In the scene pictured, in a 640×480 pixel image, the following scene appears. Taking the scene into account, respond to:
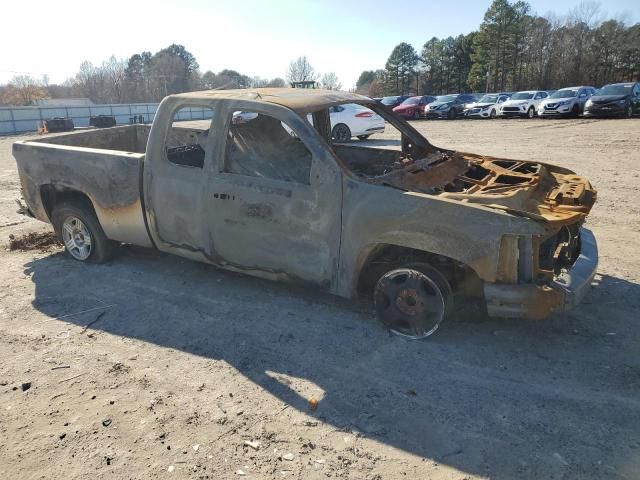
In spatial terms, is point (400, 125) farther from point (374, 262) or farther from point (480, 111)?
point (480, 111)

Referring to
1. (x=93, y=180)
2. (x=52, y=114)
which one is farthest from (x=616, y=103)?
(x=52, y=114)

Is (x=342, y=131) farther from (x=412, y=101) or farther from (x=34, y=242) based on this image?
(x=412, y=101)

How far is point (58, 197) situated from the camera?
5.75 meters

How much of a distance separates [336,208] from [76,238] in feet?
11.5

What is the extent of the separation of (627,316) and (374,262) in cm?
218

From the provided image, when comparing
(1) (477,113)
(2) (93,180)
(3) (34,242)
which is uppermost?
(2) (93,180)

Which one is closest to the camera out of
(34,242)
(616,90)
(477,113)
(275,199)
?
(275,199)

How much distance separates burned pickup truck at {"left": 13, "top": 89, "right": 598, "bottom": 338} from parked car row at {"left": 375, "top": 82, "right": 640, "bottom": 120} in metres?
14.1

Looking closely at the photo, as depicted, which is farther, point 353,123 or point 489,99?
point 489,99

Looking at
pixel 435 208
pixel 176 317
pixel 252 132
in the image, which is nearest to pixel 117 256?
pixel 176 317

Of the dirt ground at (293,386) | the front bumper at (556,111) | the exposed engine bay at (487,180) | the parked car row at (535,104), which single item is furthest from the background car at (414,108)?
the dirt ground at (293,386)

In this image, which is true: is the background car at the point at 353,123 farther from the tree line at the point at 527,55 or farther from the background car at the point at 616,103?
the tree line at the point at 527,55

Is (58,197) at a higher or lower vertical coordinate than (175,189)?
lower

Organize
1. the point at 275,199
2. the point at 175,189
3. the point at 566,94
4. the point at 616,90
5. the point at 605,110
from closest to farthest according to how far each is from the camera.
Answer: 1. the point at 275,199
2. the point at 175,189
3. the point at 605,110
4. the point at 616,90
5. the point at 566,94
